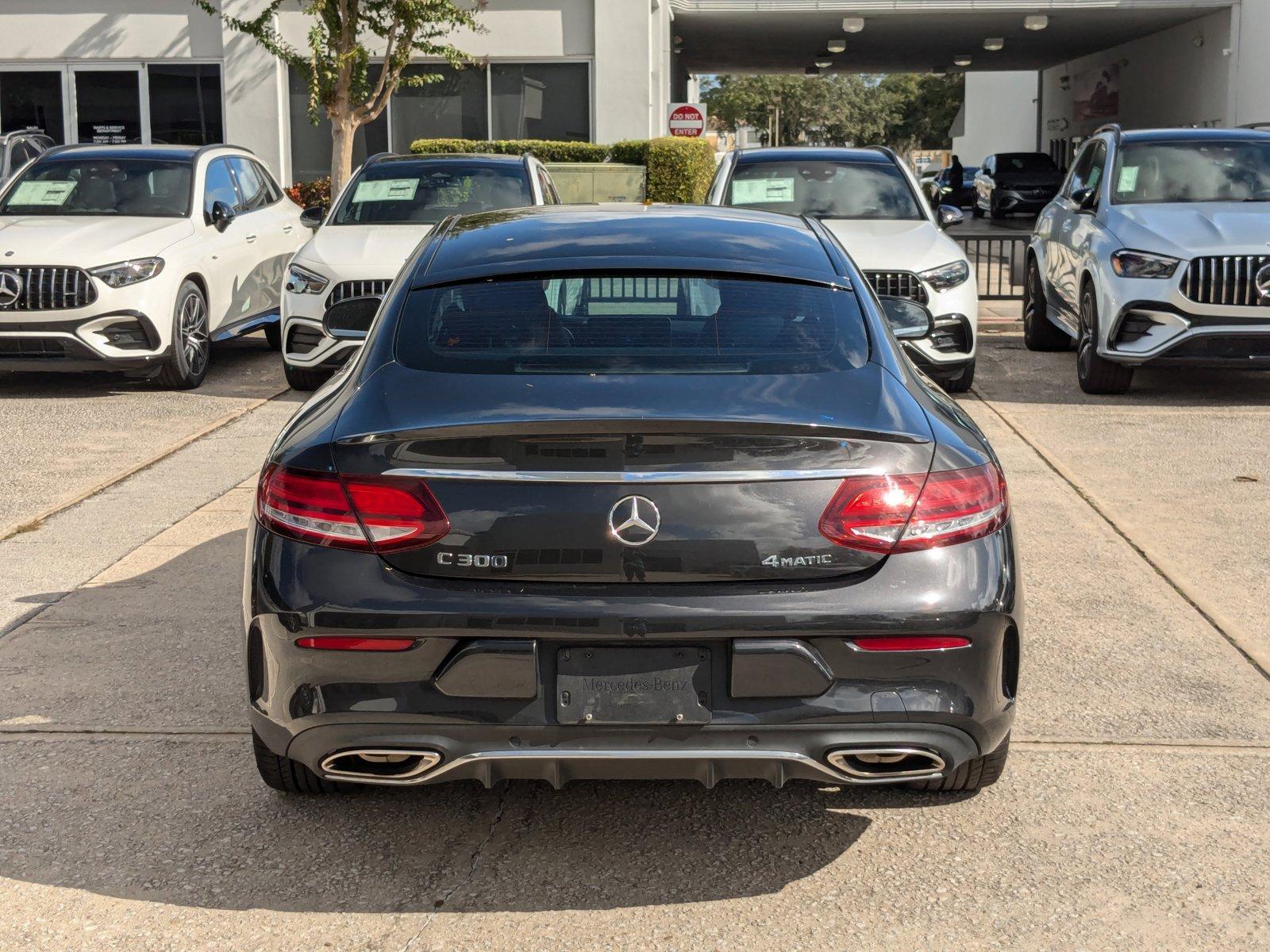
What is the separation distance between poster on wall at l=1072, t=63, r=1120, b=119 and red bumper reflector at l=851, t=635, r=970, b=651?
38062 millimetres

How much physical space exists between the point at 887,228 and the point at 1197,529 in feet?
14.7

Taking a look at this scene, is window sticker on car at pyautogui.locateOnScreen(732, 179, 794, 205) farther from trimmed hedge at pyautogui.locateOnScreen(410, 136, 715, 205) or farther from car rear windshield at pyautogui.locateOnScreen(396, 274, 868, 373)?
trimmed hedge at pyautogui.locateOnScreen(410, 136, 715, 205)

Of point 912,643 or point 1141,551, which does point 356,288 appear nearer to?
point 1141,551

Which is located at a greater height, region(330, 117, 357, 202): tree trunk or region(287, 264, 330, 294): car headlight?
region(330, 117, 357, 202): tree trunk

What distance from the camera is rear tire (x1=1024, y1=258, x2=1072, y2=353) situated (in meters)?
12.8

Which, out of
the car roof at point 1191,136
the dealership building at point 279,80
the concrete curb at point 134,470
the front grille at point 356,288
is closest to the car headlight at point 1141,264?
the car roof at point 1191,136

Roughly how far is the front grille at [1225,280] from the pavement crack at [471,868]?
7.38m

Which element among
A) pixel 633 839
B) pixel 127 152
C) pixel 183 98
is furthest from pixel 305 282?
pixel 183 98

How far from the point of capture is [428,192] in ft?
38.0

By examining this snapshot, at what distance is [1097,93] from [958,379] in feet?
106

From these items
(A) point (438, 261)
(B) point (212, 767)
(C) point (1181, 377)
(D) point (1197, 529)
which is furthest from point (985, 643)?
(C) point (1181, 377)

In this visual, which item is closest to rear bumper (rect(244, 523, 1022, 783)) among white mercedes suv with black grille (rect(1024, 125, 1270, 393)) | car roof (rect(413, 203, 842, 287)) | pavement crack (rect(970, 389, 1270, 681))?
car roof (rect(413, 203, 842, 287))

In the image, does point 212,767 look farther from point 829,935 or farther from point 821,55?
point 821,55

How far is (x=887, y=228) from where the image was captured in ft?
35.9
